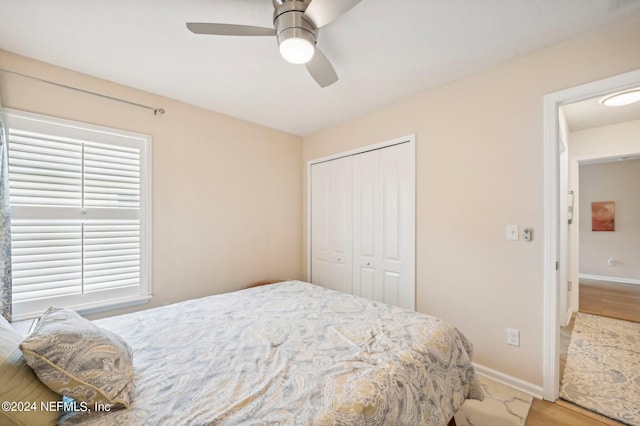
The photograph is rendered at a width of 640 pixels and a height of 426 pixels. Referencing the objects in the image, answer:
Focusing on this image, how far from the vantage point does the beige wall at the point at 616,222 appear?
4.90 meters

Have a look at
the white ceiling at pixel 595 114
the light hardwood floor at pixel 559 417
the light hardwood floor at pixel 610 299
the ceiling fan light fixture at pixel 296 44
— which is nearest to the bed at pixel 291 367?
the light hardwood floor at pixel 559 417

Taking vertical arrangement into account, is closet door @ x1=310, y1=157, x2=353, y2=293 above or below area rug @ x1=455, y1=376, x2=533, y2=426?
above

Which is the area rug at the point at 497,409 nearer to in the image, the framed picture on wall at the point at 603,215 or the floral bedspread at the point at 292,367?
the floral bedspread at the point at 292,367

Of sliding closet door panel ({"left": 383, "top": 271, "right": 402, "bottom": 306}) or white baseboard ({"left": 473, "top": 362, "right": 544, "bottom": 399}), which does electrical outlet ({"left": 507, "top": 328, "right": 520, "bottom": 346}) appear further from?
sliding closet door panel ({"left": 383, "top": 271, "right": 402, "bottom": 306})

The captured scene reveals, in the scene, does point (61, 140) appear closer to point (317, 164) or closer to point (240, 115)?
point (240, 115)

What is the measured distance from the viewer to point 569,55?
70.2 inches

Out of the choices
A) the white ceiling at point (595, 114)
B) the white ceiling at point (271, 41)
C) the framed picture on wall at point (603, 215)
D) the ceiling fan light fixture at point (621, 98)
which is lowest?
the framed picture on wall at point (603, 215)

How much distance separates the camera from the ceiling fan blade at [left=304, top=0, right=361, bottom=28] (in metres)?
1.25

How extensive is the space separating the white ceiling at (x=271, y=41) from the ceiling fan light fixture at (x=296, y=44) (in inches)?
11.4

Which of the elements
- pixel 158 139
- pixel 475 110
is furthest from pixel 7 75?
pixel 475 110

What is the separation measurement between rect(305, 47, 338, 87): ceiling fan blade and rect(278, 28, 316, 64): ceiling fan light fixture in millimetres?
Result: 136

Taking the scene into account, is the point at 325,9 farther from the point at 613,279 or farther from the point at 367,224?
the point at 613,279

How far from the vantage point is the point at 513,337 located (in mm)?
1999

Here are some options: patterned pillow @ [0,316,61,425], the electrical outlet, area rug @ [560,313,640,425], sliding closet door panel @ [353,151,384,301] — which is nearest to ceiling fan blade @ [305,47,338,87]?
sliding closet door panel @ [353,151,384,301]
